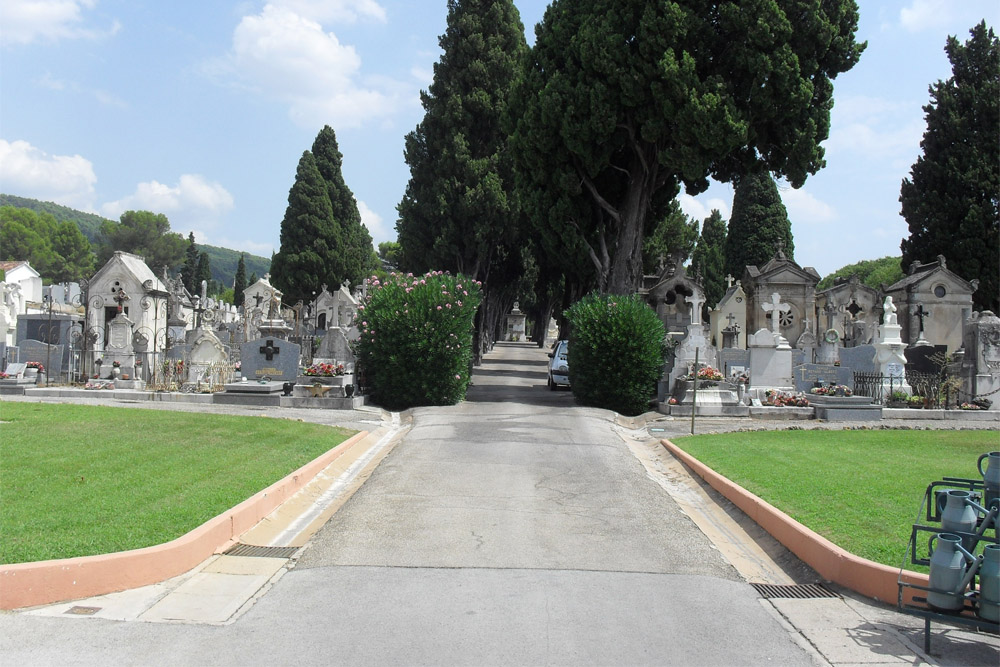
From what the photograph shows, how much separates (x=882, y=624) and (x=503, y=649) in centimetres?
276

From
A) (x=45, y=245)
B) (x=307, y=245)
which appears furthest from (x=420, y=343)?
(x=45, y=245)

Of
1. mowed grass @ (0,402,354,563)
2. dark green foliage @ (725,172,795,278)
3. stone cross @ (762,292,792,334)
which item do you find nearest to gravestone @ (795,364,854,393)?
stone cross @ (762,292,792,334)

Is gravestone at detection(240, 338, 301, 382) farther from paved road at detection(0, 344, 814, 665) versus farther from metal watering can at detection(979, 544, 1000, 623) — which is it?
metal watering can at detection(979, 544, 1000, 623)

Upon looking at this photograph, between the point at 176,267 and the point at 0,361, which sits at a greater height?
the point at 176,267

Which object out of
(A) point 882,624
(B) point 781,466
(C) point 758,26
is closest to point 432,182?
(C) point 758,26

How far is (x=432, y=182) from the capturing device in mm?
33219

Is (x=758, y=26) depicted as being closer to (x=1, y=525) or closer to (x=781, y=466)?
(x=781, y=466)

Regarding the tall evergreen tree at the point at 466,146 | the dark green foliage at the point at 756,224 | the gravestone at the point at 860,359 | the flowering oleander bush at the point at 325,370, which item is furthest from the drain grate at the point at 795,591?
the dark green foliage at the point at 756,224

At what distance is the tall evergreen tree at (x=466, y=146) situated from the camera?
32.3m

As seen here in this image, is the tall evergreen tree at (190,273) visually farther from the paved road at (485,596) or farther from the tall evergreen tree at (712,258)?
the paved road at (485,596)

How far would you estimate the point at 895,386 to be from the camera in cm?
2044

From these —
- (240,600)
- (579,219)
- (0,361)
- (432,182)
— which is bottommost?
(240,600)

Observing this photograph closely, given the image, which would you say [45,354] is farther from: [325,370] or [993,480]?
[993,480]

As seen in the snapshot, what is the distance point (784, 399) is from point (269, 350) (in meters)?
13.3
